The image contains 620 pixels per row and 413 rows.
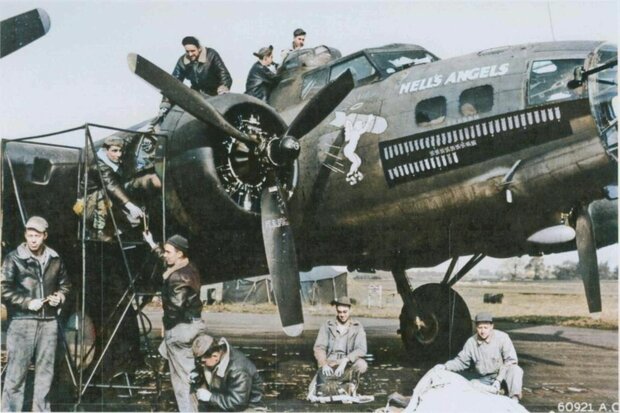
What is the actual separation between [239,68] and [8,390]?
461 centimetres

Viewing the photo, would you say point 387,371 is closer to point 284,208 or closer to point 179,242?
point 284,208

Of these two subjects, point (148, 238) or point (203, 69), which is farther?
point (203, 69)

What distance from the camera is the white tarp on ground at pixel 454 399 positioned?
636 cm

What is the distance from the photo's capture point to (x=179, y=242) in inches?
293

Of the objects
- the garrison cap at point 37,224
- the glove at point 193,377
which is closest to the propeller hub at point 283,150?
the glove at point 193,377

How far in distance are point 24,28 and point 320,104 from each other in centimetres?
339

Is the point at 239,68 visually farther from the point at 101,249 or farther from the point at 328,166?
the point at 101,249

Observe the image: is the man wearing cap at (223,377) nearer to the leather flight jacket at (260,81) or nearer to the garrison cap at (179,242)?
the garrison cap at (179,242)

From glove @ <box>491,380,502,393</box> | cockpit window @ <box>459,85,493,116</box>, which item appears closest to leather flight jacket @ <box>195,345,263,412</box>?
glove @ <box>491,380,502,393</box>

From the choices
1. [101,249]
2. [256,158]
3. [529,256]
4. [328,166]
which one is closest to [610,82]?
[529,256]

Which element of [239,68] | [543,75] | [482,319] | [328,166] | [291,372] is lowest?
[291,372]

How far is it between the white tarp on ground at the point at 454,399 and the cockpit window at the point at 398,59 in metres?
3.50

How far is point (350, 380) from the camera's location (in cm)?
746

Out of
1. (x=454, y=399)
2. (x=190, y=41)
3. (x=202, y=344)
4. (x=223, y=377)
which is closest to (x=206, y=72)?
(x=190, y=41)
